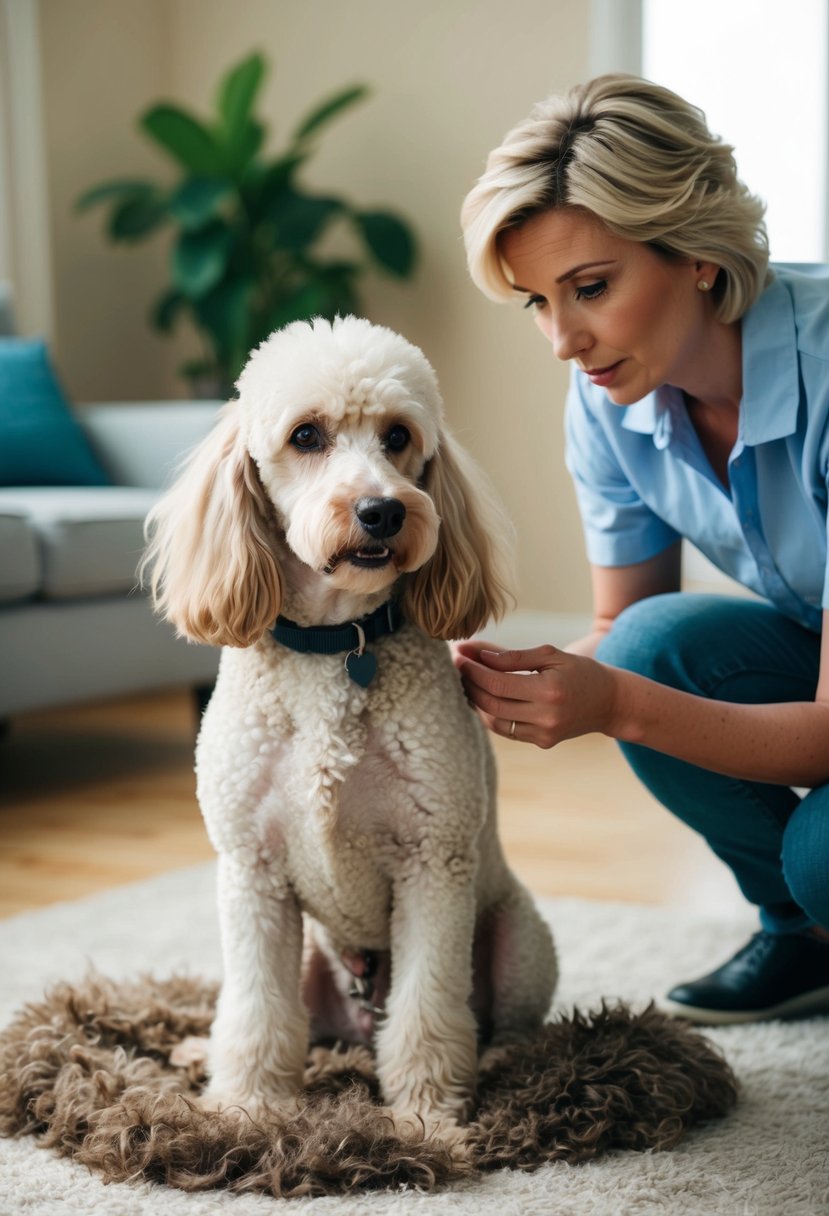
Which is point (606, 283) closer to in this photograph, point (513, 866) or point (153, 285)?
point (513, 866)

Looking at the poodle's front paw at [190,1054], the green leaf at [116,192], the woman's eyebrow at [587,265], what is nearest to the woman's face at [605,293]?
the woman's eyebrow at [587,265]

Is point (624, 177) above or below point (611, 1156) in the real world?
above

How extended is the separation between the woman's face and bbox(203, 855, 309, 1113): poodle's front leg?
0.65 metres

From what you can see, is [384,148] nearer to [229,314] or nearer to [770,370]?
[229,314]

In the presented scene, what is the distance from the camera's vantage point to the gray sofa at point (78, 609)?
2.81 metres

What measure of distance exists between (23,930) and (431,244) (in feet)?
9.10

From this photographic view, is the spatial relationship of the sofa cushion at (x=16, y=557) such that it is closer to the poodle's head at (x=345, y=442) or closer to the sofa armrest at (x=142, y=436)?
the sofa armrest at (x=142, y=436)

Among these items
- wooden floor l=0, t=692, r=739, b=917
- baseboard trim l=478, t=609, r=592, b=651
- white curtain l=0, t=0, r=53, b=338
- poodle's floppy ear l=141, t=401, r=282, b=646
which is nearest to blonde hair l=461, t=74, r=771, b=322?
poodle's floppy ear l=141, t=401, r=282, b=646

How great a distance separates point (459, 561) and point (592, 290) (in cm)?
33

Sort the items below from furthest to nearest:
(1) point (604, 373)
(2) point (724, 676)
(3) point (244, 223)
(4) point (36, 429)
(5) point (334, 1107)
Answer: (3) point (244, 223), (4) point (36, 429), (2) point (724, 676), (1) point (604, 373), (5) point (334, 1107)

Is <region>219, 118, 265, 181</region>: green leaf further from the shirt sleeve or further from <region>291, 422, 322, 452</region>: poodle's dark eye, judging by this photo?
<region>291, 422, 322, 452</region>: poodle's dark eye

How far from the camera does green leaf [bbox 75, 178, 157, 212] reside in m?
4.23

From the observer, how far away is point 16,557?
9.11 ft

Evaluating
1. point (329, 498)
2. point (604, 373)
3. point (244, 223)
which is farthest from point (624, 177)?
point (244, 223)
